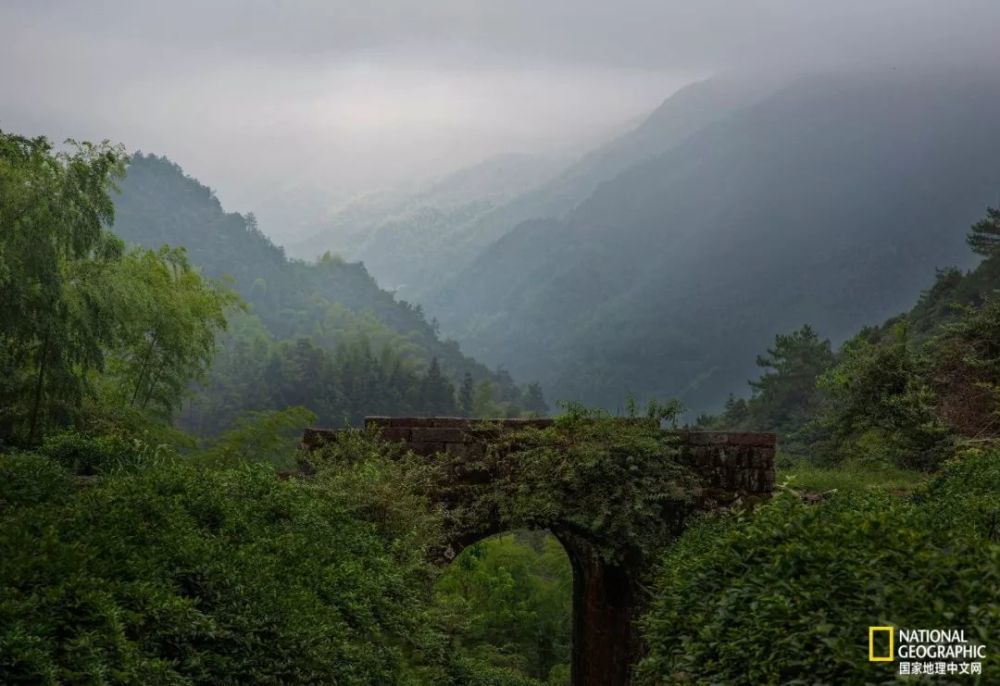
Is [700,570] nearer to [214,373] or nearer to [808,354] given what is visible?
[808,354]

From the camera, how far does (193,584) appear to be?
486 centimetres

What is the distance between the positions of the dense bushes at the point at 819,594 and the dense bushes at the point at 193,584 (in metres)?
1.90

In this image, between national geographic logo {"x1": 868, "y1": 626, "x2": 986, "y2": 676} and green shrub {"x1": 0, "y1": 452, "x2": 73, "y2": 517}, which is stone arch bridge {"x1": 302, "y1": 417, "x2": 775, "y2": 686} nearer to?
green shrub {"x1": 0, "y1": 452, "x2": 73, "y2": 517}

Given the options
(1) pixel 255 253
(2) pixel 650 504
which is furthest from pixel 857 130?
(2) pixel 650 504

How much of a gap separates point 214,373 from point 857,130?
139149 millimetres

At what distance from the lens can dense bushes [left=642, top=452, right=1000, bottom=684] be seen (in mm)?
3512

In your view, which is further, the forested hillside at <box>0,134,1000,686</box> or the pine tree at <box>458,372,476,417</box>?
the pine tree at <box>458,372,476,417</box>

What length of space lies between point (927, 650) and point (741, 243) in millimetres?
154078

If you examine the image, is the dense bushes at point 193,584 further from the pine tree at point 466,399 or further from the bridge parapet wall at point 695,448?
the pine tree at point 466,399

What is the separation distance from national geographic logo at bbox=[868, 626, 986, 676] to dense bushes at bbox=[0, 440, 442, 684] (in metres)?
2.85

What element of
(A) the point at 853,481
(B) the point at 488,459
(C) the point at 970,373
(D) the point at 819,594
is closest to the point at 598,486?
(B) the point at 488,459

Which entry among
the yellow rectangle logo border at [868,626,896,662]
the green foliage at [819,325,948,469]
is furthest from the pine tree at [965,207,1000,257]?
the yellow rectangle logo border at [868,626,896,662]

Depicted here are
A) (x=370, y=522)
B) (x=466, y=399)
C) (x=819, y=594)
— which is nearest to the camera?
(x=819, y=594)

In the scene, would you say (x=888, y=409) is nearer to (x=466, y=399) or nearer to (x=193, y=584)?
(x=193, y=584)
